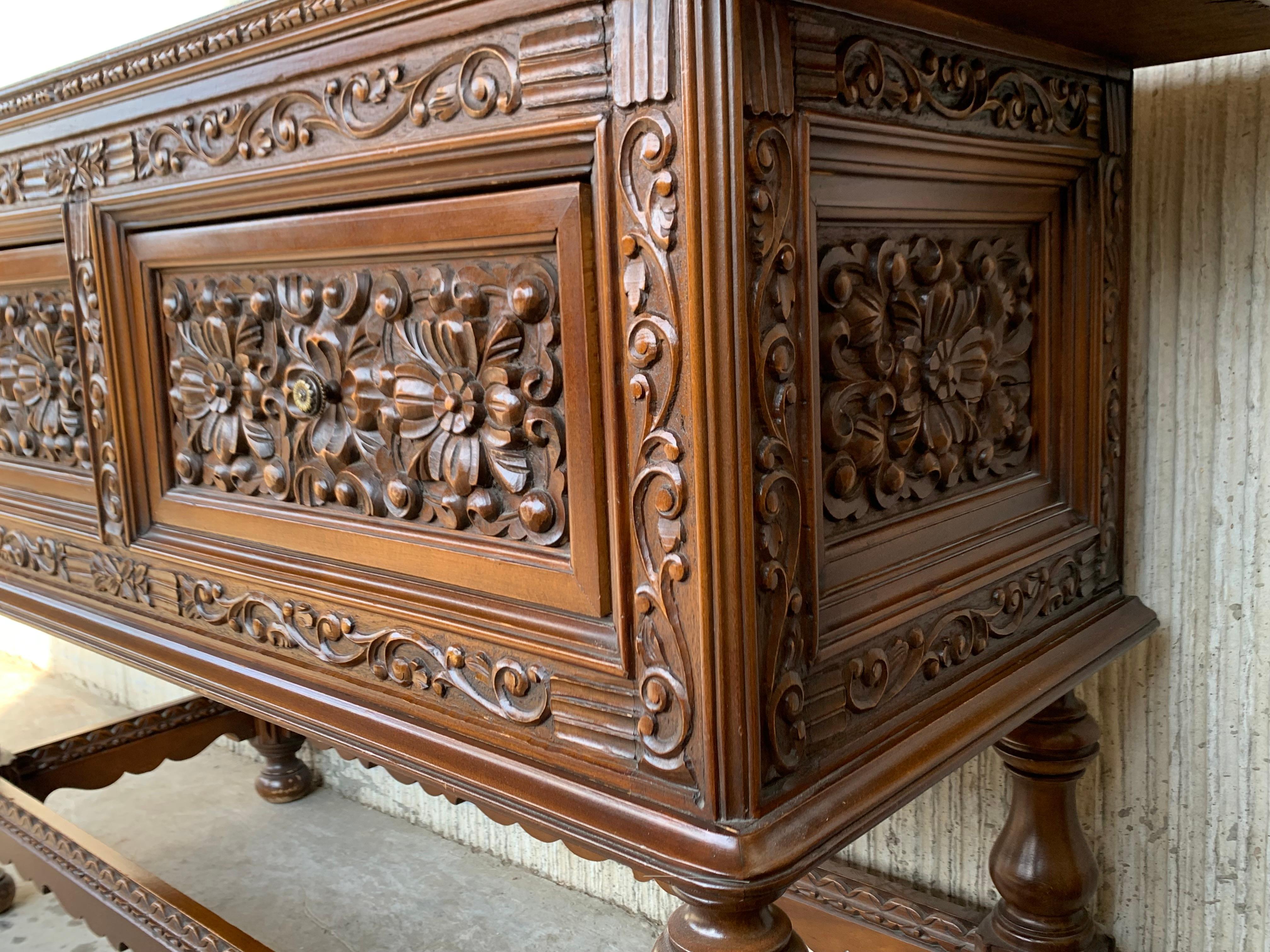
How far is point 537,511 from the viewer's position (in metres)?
0.69

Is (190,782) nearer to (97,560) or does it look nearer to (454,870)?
(454,870)

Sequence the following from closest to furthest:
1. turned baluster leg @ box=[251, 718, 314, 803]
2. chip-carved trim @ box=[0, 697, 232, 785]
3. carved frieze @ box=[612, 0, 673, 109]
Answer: carved frieze @ box=[612, 0, 673, 109] < chip-carved trim @ box=[0, 697, 232, 785] < turned baluster leg @ box=[251, 718, 314, 803]

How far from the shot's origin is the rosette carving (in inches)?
27.8

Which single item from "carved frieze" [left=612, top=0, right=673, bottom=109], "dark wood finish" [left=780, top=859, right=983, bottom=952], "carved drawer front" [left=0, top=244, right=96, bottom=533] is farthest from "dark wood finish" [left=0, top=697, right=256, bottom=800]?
"carved frieze" [left=612, top=0, right=673, bottom=109]

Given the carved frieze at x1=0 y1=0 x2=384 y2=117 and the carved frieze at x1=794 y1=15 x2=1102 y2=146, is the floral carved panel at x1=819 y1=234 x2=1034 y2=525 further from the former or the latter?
the carved frieze at x1=0 y1=0 x2=384 y2=117

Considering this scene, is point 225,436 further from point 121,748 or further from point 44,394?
point 121,748

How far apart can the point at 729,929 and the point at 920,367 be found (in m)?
0.40

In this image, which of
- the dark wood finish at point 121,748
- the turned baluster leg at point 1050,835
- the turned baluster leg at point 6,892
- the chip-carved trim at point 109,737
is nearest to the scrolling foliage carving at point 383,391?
the turned baluster leg at point 1050,835

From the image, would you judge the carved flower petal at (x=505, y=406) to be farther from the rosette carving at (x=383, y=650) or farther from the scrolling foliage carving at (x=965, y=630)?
the scrolling foliage carving at (x=965, y=630)

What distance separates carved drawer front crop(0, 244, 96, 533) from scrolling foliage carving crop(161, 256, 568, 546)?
20cm

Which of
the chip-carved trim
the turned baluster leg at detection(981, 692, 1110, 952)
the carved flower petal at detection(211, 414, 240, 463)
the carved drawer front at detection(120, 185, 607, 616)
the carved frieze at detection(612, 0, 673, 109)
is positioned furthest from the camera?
the chip-carved trim

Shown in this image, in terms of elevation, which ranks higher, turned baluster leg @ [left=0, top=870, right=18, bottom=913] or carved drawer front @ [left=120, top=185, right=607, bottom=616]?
carved drawer front @ [left=120, top=185, right=607, bottom=616]

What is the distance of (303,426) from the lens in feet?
2.82

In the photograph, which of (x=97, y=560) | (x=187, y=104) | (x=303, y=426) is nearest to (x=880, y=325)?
(x=303, y=426)
